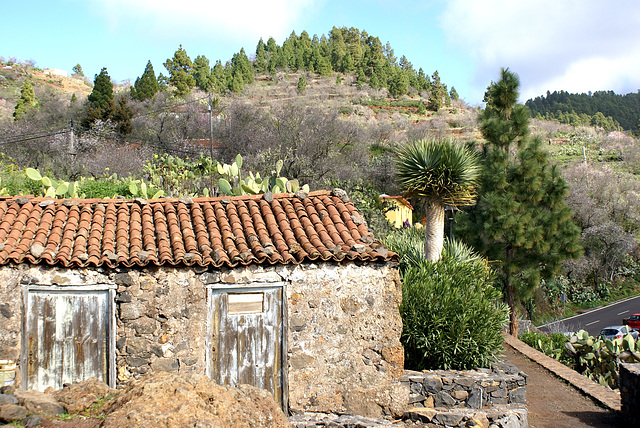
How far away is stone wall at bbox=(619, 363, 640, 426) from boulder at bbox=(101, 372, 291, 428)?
6.18 meters

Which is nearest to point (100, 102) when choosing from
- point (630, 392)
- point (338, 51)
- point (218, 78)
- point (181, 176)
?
point (181, 176)

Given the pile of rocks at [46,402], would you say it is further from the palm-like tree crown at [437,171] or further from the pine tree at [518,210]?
the pine tree at [518,210]

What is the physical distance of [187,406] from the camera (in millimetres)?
4426

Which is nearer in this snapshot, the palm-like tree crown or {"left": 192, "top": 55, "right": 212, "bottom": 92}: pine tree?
the palm-like tree crown

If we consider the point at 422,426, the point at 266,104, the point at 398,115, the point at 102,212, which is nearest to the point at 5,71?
the point at 266,104

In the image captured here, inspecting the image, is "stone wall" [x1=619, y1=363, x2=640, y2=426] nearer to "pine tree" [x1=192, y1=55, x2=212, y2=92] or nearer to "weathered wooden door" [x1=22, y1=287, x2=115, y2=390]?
"weathered wooden door" [x1=22, y1=287, x2=115, y2=390]

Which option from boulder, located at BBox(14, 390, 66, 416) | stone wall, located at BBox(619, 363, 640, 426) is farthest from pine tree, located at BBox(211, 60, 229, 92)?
boulder, located at BBox(14, 390, 66, 416)

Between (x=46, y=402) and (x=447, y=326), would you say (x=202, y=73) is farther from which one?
(x=46, y=402)

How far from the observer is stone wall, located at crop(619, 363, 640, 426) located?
8320 millimetres

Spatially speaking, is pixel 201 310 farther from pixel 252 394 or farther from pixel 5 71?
pixel 5 71

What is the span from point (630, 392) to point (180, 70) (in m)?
53.7

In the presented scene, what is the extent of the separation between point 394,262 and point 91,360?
175 inches

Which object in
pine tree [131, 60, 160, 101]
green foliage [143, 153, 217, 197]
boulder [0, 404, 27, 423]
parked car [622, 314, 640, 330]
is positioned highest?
pine tree [131, 60, 160, 101]

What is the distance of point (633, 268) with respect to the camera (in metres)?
31.6
